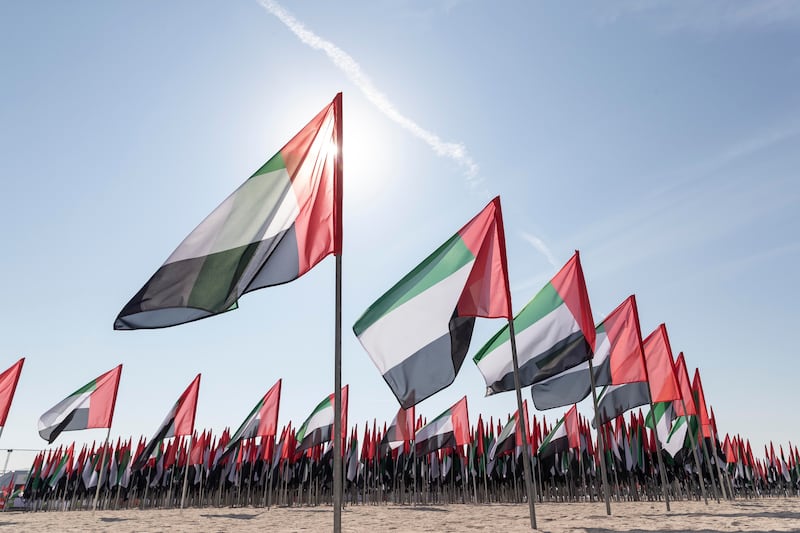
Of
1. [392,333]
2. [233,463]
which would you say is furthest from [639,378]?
[233,463]

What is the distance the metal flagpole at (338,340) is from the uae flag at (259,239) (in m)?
0.02

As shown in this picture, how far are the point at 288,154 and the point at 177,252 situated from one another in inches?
91.1

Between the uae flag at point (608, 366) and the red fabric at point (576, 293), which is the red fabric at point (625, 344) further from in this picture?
the red fabric at point (576, 293)

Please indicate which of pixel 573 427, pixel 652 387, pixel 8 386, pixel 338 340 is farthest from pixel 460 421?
pixel 338 340

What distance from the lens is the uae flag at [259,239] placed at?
23.3ft

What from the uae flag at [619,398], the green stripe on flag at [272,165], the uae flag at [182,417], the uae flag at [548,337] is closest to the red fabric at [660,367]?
the uae flag at [619,398]

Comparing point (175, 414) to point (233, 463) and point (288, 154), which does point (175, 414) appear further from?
point (288, 154)

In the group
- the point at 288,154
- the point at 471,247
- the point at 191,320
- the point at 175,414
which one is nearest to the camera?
the point at 191,320

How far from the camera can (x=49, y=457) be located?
103ft

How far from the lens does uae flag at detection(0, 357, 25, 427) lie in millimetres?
19703

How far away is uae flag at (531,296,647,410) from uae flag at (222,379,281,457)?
1467 centimetres

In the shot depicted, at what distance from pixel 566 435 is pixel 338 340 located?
821 inches

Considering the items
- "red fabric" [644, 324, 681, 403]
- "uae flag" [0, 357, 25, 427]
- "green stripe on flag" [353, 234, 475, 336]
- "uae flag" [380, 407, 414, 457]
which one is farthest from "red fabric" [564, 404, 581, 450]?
"uae flag" [0, 357, 25, 427]

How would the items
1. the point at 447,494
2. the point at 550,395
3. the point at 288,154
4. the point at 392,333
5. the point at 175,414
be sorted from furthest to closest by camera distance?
1. the point at 447,494
2. the point at 175,414
3. the point at 550,395
4. the point at 392,333
5. the point at 288,154
